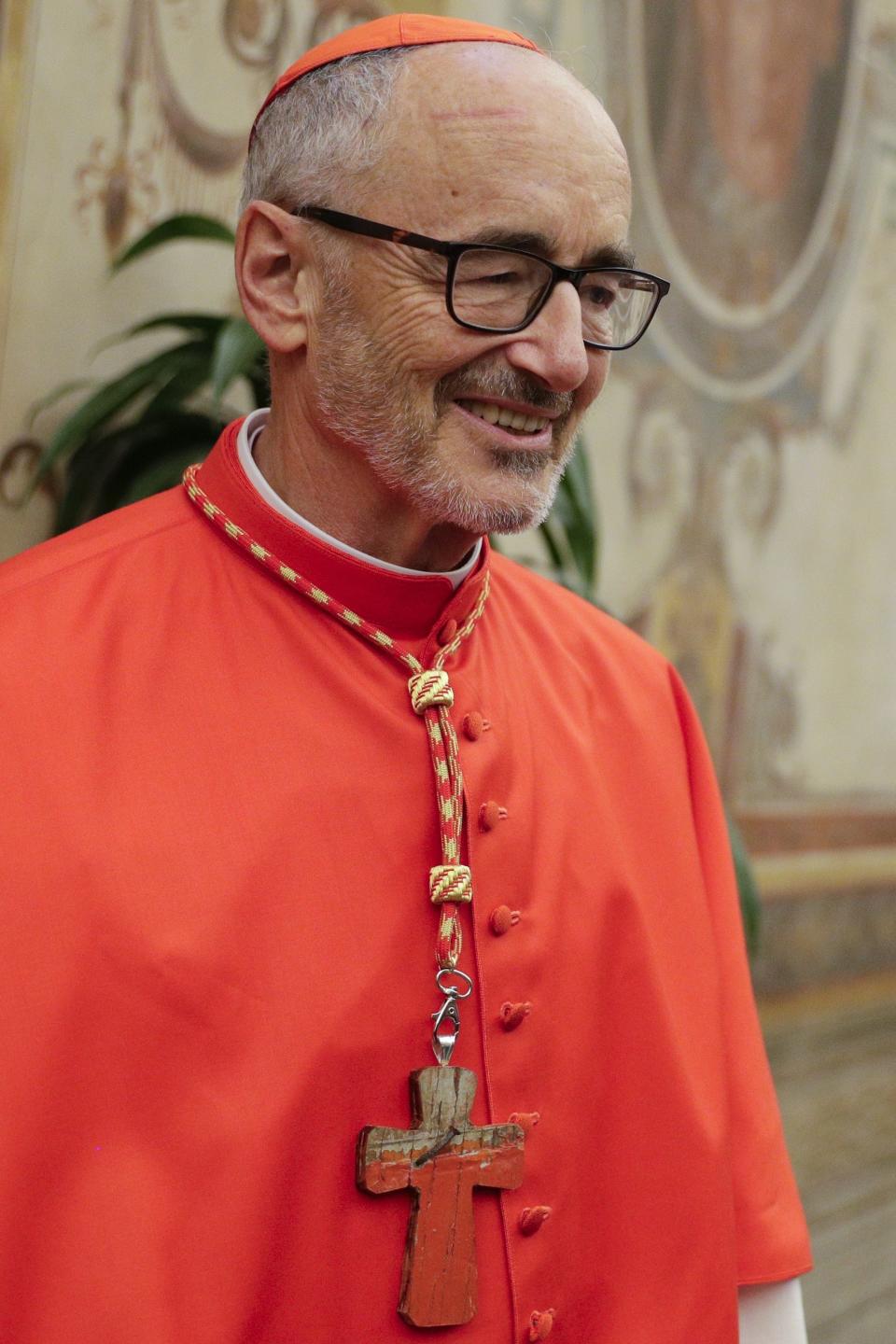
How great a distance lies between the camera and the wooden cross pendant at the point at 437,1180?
5.05ft

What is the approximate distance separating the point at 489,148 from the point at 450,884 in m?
0.79

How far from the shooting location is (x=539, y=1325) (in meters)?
1.63

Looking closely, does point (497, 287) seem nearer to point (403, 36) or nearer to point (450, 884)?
point (403, 36)

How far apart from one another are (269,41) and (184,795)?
1.77 m

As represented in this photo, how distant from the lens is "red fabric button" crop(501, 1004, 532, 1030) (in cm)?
166

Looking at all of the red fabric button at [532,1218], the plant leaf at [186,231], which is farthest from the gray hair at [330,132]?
the red fabric button at [532,1218]

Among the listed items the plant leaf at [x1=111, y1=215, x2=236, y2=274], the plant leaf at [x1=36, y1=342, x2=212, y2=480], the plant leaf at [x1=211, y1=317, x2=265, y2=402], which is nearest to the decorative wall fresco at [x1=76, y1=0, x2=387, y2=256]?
the plant leaf at [x1=111, y1=215, x2=236, y2=274]

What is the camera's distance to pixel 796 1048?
14.7 feet

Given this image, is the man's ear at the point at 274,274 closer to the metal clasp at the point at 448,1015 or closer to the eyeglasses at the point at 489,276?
the eyeglasses at the point at 489,276

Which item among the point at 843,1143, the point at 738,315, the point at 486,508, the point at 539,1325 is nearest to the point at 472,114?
the point at 486,508

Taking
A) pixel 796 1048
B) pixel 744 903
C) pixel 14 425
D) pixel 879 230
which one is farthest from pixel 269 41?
pixel 796 1048

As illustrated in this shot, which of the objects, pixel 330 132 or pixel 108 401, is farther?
pixel 108 401

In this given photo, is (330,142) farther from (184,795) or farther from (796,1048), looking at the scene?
(796,1048)

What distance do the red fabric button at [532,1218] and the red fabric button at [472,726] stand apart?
0.52 meters
